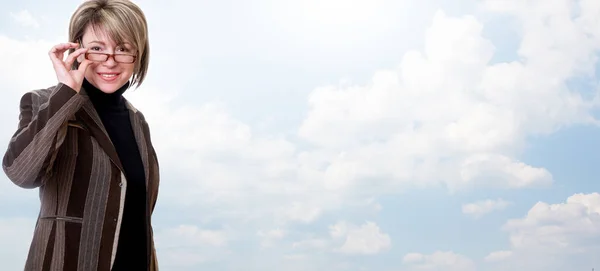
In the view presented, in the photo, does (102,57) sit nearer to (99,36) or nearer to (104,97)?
(99,36)

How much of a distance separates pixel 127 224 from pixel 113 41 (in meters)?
0.89

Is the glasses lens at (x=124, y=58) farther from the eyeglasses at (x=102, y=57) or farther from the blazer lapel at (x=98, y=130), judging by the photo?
the blazer lapel at (x=98, y=130)

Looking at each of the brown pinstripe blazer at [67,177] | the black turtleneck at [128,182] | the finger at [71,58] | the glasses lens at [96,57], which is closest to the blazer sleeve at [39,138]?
the brown pinstripe blazer at [67,177]

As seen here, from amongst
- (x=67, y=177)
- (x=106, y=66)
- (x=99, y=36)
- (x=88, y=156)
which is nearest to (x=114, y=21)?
(x=99, y=36)

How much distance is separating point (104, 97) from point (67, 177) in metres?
0.53

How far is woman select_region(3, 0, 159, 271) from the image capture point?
3266mm

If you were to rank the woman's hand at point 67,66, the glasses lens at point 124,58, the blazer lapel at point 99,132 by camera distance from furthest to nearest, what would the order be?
the glasses lens at point 124,58, the blazer lapel at point 99,132, the woman's hand at point 67,66

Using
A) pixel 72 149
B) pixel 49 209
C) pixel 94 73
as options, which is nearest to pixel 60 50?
pixel 94 73

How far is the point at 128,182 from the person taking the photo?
11.7 ft

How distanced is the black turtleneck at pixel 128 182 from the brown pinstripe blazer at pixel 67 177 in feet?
0.33

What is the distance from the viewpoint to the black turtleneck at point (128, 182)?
11.7ft

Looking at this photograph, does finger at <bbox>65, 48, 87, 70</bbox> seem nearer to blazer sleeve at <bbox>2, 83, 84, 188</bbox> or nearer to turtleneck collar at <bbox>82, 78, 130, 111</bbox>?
blazer sleeve at <bbox>2, 83, 84, 188</bbox>

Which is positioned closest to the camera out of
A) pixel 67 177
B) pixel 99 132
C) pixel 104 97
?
pixel 67 177

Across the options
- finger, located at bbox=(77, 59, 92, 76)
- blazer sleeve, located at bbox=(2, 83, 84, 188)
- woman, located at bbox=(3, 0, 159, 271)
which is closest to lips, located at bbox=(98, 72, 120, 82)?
woman, located at bbox=(3, 0, 159, 271)
